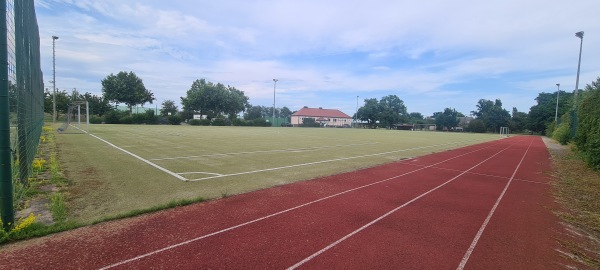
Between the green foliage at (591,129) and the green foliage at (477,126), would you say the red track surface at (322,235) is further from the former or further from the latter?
the green foliage at (477,126)

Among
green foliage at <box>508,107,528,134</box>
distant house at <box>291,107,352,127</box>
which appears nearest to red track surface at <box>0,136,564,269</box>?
green foliage at <box>508,107,528,134</box>

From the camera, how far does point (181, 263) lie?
3.59 meters

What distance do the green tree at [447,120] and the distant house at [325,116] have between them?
32.2 metres

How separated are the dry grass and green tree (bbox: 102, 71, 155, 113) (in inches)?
2493

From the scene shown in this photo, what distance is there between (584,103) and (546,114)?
254 feet

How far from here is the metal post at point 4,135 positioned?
4.02m

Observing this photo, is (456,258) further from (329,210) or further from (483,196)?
(483,196)

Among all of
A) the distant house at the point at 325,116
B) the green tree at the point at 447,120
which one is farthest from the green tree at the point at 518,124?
the distant house at the point at 325,116

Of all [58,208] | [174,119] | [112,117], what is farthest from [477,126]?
[58,208]

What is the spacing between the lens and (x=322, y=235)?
15.1ft

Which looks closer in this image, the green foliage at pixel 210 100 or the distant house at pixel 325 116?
the green foliage at pixel 210 100

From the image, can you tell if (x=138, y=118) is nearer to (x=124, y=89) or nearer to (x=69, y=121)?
(x=124, y=89)

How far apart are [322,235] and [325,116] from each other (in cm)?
10775

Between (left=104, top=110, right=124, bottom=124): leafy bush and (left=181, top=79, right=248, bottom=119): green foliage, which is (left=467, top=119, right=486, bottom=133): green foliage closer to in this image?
(left=181, top=79, right=248, bottom=119): green foliage
